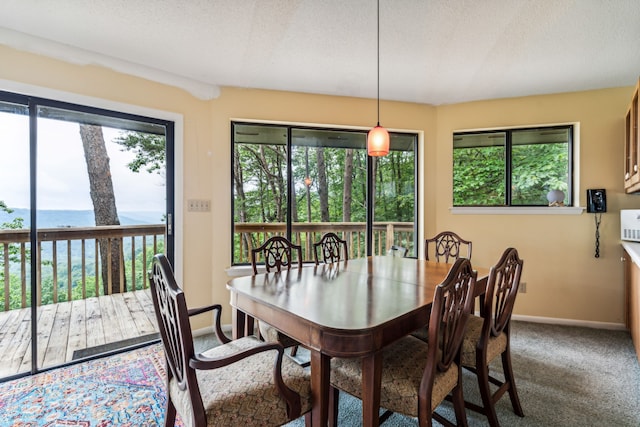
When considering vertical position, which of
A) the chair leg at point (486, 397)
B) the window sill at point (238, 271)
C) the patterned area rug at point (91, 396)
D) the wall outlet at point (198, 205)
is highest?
the wall outlet at point (198, 205)

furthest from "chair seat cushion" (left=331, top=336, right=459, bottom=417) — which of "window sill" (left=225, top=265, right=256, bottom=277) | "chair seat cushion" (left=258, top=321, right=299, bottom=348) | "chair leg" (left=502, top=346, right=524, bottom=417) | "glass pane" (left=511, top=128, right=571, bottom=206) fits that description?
"glass pane" (left=511, top=128, right=571, bottom=206)

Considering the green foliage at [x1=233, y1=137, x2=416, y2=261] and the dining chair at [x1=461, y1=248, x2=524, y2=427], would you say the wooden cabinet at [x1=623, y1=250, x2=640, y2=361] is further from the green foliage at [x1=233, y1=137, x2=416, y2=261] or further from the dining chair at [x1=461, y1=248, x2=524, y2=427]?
the green foliage at [x1=233, y1=137, x2=416, y2=261]

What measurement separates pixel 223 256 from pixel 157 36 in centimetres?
195

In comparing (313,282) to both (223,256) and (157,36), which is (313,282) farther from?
(157,36)

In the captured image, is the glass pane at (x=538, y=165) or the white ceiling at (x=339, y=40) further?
the glass pane at (x=538, y=165)

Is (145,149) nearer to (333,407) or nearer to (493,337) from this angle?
(333,407)

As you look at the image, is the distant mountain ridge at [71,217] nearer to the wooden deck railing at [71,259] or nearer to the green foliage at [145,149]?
the wooden deck railing at [71,259]

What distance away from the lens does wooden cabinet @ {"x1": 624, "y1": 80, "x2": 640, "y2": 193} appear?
7.84 feet

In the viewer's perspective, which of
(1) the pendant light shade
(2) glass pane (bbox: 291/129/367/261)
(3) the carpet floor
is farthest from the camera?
(2) glass pane (bbox: 291/129/367/261)

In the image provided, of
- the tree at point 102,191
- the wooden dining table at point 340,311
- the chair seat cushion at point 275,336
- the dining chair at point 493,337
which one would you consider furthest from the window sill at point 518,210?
the tree at point 102,191

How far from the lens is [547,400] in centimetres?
192

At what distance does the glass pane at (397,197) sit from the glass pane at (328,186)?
219 mm

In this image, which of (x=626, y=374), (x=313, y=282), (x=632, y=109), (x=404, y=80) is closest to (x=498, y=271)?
(x=313, y=282)

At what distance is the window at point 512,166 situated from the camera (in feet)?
11.0
